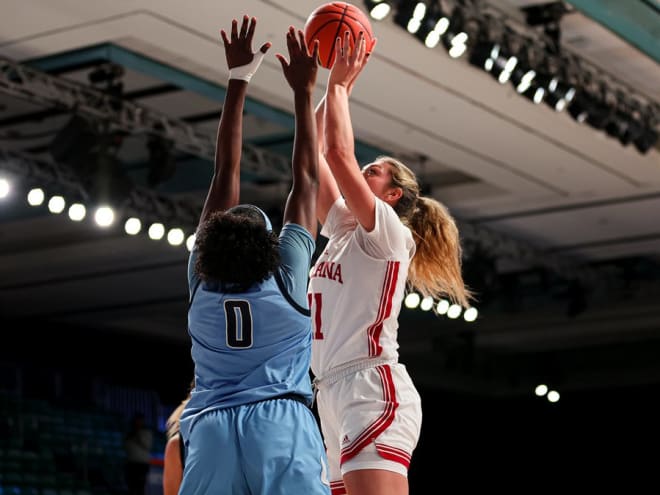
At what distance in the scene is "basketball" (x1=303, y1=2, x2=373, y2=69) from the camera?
196 inches

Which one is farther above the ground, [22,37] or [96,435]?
[22,37]

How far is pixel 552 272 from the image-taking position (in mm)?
15172

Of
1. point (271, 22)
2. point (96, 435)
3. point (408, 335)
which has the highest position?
point (271, 22)

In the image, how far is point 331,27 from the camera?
16.4 feet

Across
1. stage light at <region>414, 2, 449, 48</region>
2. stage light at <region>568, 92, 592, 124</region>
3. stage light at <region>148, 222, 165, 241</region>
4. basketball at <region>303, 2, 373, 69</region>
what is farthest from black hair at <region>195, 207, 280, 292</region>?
stage light at <region>148, 222, 165, 241</region>

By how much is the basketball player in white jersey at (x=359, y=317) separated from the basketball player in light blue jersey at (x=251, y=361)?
0.82 meters

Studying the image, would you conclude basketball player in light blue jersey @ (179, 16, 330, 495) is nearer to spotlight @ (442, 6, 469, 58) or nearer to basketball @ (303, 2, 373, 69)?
basketball @ (303, 2, 373, 69)

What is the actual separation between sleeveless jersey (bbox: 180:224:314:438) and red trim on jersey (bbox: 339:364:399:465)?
861 mm

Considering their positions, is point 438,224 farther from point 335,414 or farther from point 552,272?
point 552,272

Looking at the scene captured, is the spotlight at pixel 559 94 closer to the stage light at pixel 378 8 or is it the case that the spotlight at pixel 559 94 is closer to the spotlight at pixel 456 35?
the spotlight at pixel 456 35

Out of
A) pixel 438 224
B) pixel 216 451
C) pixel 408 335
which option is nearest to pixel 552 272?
pixel 408 335

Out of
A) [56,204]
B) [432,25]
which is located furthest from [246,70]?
[56,204]

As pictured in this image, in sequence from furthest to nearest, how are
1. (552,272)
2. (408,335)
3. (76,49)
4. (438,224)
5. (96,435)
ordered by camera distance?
(408,335)
(96,435)
(552,272)
(76,49)
(438,224)

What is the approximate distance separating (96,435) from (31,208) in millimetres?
4425
